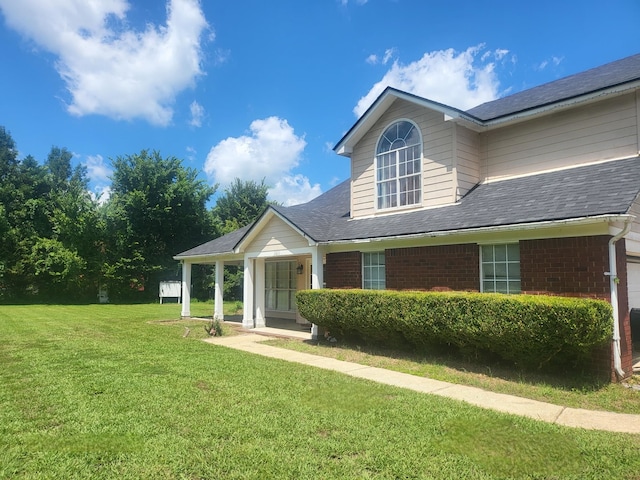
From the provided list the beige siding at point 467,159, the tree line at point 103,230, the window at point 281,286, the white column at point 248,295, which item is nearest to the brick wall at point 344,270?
the beige siding at point 467,159

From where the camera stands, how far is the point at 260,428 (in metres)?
4.82

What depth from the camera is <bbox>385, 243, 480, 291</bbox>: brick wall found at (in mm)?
9094

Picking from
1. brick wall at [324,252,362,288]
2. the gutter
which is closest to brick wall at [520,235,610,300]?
the gutter

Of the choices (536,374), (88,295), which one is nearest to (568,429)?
(536,374)

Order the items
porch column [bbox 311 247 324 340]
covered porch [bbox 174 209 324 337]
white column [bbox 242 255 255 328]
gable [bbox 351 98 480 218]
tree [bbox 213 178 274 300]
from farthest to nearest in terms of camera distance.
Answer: tree [bbox 213 178 274 300]
white column [bbox 242 255 255 328]
covered porch [bbox 174 209 324 337]
porch column [bbox 311 247 324 340]
gable [bbox 351 98 480 218]

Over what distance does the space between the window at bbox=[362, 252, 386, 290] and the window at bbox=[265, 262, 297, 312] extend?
6.88 meters

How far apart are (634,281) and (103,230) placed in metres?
28.7

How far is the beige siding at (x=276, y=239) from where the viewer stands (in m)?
13.0

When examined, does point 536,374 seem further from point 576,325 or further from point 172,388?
point 172,388

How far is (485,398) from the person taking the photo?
6273 millimetres

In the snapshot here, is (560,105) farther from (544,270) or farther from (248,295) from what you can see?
(248,295)

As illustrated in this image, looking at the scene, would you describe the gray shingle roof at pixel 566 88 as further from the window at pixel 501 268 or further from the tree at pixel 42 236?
the tree at pixel 42 236

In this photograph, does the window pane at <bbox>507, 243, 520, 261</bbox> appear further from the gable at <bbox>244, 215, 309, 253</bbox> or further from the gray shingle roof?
the gable at <bbox>244, 215, 309, 253</bbox>

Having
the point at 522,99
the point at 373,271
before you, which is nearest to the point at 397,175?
the point at 373,271
